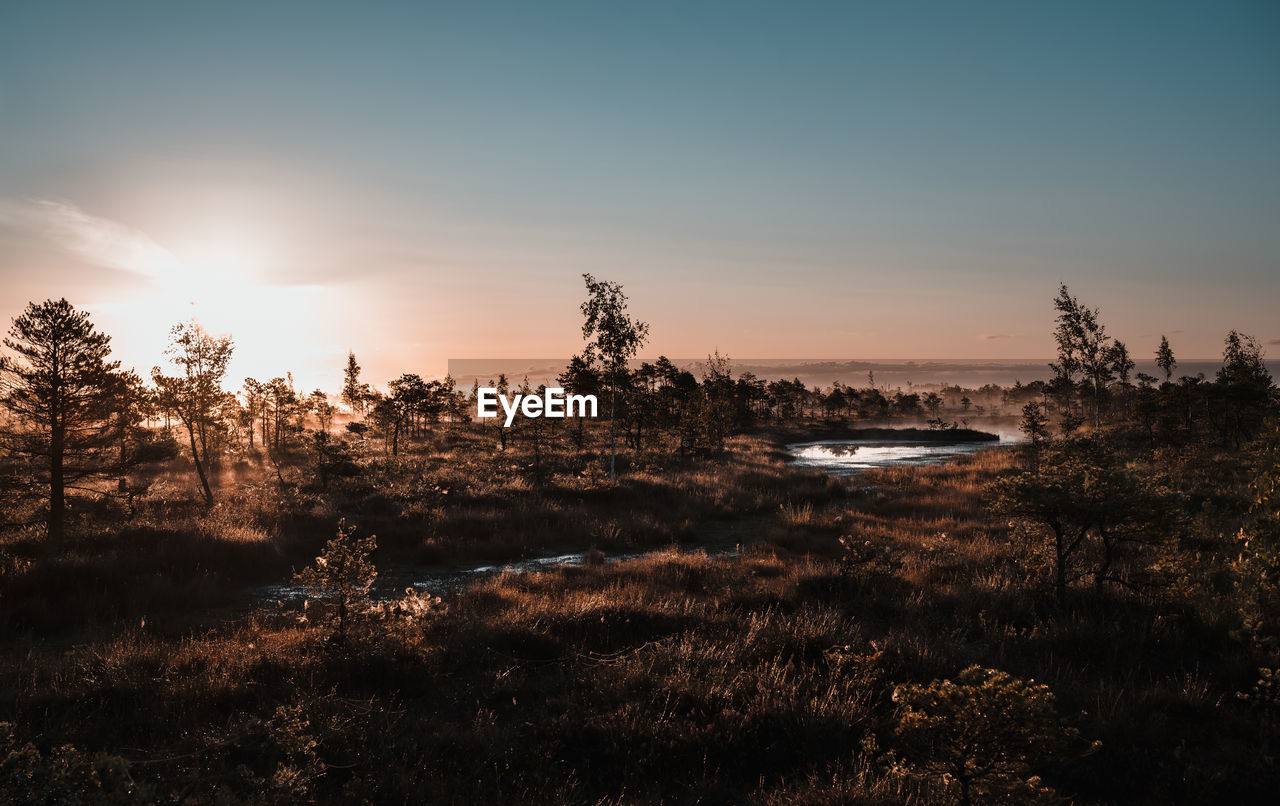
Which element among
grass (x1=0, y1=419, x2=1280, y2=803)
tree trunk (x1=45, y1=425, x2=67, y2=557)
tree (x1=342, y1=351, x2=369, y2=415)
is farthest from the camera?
tree (x1=342, y1=351, x2=369, y2=415)

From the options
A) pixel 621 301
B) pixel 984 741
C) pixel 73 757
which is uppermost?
pixel 621 301

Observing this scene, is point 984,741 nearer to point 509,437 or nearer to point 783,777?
point 783,777

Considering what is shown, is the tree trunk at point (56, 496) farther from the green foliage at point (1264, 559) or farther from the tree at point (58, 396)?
the green foliage at point (1264, 559)

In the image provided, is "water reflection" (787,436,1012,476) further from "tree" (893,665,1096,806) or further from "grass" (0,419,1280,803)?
"tree" (893,665,1096,806)

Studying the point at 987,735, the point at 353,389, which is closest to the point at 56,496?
the point at 987,735

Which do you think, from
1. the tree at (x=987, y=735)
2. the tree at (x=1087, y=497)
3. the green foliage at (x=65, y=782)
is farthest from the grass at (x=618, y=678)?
the tree at (x=1087, y=497)


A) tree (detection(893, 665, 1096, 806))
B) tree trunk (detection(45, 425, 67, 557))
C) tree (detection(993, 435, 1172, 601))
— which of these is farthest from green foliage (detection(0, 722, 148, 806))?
tree trunk (detection(45, 425, 67, 557))

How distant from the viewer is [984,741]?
3945 millimetres

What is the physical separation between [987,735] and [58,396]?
1955cm

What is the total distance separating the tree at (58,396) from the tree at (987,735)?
1807cm

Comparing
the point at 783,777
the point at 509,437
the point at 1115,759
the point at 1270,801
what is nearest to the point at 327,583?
the point at 783,777

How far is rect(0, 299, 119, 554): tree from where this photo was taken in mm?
13453

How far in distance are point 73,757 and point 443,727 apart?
10.3 ft

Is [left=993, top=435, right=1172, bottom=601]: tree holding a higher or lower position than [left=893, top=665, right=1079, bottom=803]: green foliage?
higher
